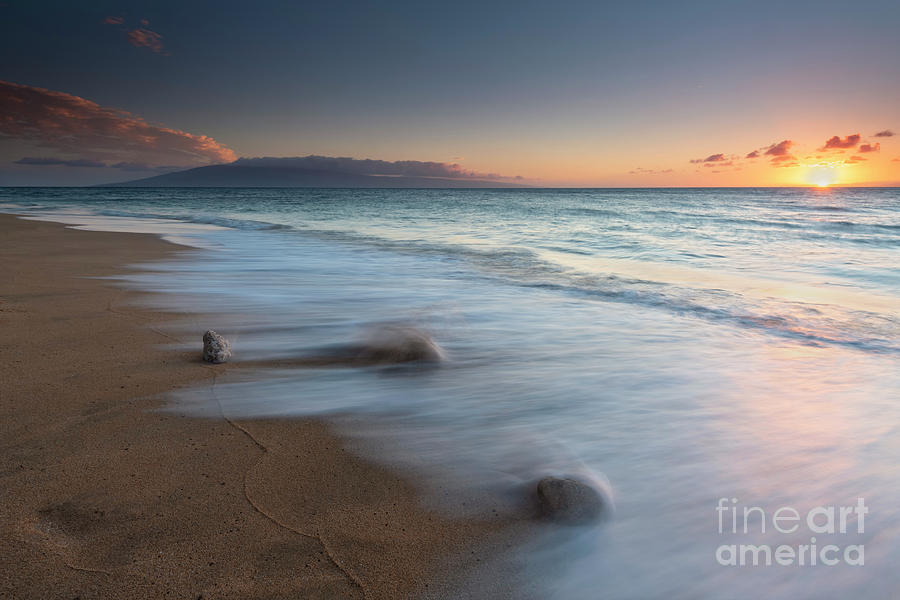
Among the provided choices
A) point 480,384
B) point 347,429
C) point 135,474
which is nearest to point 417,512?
point 347,429

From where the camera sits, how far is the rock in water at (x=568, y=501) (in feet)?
6.68

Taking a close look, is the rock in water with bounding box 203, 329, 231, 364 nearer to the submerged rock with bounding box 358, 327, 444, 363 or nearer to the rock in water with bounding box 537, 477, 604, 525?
the submerged rock with bounding box 358, 327, 444, 363

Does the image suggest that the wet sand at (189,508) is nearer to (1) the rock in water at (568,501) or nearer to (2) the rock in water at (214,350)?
(1) the rock in water at (568,501)

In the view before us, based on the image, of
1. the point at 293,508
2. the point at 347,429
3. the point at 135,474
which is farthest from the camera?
the point at 347,429

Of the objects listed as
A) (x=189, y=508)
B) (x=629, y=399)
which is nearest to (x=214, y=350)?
(x=189, y=508)

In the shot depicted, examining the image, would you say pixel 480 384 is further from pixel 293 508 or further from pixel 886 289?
pixel 886 289

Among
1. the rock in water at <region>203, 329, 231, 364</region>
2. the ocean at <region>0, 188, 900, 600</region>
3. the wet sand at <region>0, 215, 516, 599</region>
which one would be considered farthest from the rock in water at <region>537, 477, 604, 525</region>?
the rock in water at <region>203, 329, 231, 364</region>

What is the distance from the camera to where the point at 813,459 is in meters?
2.65

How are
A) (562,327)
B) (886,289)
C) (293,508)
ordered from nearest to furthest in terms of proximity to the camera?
(293,508)
(562,327)
(886,289)

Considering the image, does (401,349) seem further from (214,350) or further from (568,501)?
(568,501)

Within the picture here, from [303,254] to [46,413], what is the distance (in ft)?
27.6

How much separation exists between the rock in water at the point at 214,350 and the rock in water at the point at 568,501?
8.25 feet

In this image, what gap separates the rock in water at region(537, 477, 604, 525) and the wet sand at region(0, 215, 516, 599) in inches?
7.1

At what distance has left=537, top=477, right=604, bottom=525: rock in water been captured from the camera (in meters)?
2.04
